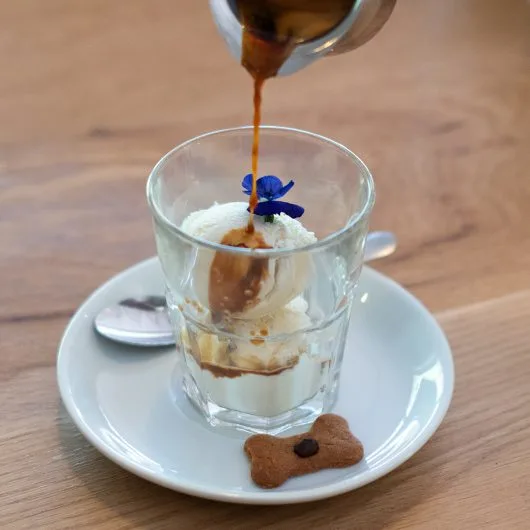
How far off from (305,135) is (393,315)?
246 millimetres

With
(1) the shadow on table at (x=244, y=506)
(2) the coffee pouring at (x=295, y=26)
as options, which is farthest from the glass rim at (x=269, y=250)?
(1) the shadow on table at (x=244, y=506)

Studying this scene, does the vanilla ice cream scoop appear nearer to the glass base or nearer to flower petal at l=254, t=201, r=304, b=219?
flower petal at l=254, t=201, r=304, b=219

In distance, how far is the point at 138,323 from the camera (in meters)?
0.89

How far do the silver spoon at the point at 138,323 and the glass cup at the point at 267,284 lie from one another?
58 millimetres

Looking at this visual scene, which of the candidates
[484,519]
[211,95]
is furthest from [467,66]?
[484,519]

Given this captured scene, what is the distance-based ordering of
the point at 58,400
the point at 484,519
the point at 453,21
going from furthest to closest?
the point at 453,21 < the point at 58,400 < the point at 484,519

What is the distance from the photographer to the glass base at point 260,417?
803 millimetres

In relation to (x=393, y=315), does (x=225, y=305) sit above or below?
above

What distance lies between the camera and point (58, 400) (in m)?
0.83

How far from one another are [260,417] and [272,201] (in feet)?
0.76

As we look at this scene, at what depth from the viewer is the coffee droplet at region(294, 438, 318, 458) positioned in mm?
722

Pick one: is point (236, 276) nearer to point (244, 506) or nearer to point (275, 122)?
point (244, 506)

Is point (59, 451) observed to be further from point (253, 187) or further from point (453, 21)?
point (453, 21)

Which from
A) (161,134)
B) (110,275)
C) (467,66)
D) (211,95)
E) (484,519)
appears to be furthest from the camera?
(467,66)
